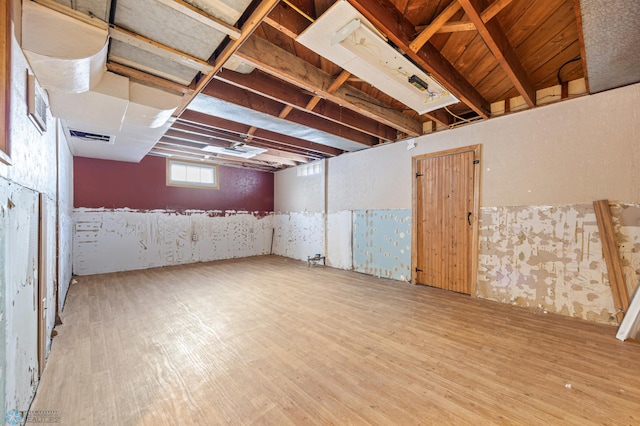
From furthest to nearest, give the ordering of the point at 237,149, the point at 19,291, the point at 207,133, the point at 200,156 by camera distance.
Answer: the point at 200,156, the point at 237,149, the point at 207,133, the point at 19,291

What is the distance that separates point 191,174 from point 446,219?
583 cm

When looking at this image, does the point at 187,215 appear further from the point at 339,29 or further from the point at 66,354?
the point at 339,29

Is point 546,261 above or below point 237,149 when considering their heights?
below

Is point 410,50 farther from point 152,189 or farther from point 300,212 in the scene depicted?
point 152,189

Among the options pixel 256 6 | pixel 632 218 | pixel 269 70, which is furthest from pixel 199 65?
pixel 632 218

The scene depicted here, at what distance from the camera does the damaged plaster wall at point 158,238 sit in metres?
4.80

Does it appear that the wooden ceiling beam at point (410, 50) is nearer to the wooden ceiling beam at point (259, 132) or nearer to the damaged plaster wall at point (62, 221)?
the wooden ceiling beam at point (259, 132)

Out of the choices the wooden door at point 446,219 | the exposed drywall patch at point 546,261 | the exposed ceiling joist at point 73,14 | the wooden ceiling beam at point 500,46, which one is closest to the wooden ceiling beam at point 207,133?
the exposed ceiling joist at point 73,14

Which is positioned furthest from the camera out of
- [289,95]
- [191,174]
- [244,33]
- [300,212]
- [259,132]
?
[300,212]

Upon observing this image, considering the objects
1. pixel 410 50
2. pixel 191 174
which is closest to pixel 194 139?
pixel 191 174

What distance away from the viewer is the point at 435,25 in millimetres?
1737

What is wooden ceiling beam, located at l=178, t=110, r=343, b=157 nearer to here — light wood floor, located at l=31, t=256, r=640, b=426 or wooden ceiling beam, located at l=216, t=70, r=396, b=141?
wooden ceiling beam, located at l=216, t=70, r=396, b=141

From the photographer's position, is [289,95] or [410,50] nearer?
[410,50]

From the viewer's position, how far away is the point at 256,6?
1559 mm
